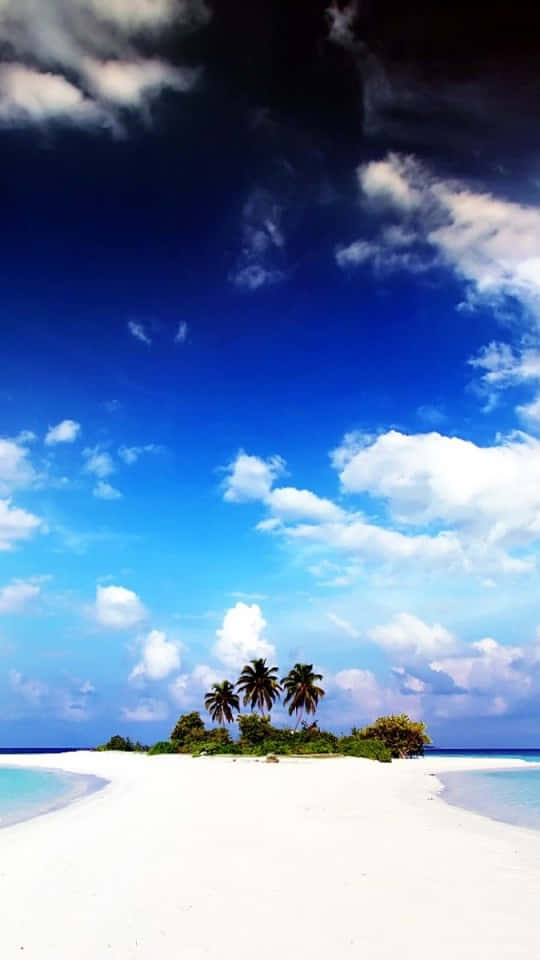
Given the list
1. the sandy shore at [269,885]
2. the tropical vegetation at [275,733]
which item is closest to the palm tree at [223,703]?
the tropical vegetation at [275,733]

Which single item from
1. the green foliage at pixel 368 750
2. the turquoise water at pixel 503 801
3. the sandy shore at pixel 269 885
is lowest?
the sandy shore at pixel 269 885

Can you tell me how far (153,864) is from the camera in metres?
12.6

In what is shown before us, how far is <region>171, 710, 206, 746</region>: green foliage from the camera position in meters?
67.1

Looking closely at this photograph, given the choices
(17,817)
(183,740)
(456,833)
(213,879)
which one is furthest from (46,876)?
(183,740)

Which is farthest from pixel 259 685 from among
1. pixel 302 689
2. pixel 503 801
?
pixel 503 801

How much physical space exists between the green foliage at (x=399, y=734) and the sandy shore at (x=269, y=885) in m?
45.9

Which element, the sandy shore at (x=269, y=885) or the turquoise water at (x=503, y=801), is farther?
the turquoise water at (x=503, y=801)

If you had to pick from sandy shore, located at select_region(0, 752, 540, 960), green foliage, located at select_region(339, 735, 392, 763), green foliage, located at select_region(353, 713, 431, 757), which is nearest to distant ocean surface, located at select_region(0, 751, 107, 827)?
sandy shore, located at select_region(0, 752, 540, 960)

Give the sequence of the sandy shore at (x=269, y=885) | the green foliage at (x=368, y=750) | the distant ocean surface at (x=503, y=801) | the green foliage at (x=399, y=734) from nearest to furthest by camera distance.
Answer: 1. the sandy shore at (x=269, y=885)
2. the distant ocean surface at (x=503, y=801)
3. the green foliage at (x=368, y=750)
4. the green foliage at (x=399, y=734)

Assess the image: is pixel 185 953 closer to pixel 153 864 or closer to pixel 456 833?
pixel 153 864

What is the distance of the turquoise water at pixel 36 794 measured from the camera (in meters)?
23.8

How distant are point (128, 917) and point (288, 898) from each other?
240 centimetres

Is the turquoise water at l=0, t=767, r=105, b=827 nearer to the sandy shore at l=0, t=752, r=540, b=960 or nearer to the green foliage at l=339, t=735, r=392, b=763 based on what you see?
the sandy shore at l=0, t=752, r=540, b=960

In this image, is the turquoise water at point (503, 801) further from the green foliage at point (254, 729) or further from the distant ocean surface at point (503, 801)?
the green foliage at point (254, 729)
